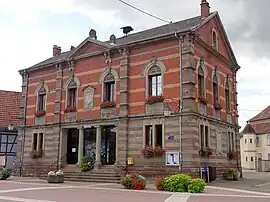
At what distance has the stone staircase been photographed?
2311 centimetres

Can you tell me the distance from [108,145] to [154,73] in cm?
603

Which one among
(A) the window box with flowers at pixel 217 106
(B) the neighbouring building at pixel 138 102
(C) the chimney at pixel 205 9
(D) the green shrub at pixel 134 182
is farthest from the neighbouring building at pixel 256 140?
(D) the green shrub at pixel 134 182

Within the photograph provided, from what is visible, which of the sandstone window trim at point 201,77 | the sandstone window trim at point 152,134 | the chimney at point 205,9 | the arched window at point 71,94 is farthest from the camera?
the arched window at point 71,94

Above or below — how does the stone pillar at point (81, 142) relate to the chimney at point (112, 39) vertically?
below

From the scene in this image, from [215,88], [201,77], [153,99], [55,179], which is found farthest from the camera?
[215,88]

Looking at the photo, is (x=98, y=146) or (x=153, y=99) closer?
(x=153, y=99)

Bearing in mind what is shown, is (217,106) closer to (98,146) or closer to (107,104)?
(107,104)

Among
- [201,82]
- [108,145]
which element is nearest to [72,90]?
[108,145]

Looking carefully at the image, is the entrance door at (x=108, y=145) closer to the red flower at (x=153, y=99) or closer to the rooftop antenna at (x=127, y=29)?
the red flower at (x=153, y=99)

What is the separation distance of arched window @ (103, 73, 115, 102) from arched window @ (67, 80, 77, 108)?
294 cm

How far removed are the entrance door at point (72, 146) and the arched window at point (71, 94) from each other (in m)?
2.02

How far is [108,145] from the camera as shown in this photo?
25.3m

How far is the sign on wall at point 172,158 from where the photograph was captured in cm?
2109

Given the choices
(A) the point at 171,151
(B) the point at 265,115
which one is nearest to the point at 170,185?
(A) the point at 171,151
